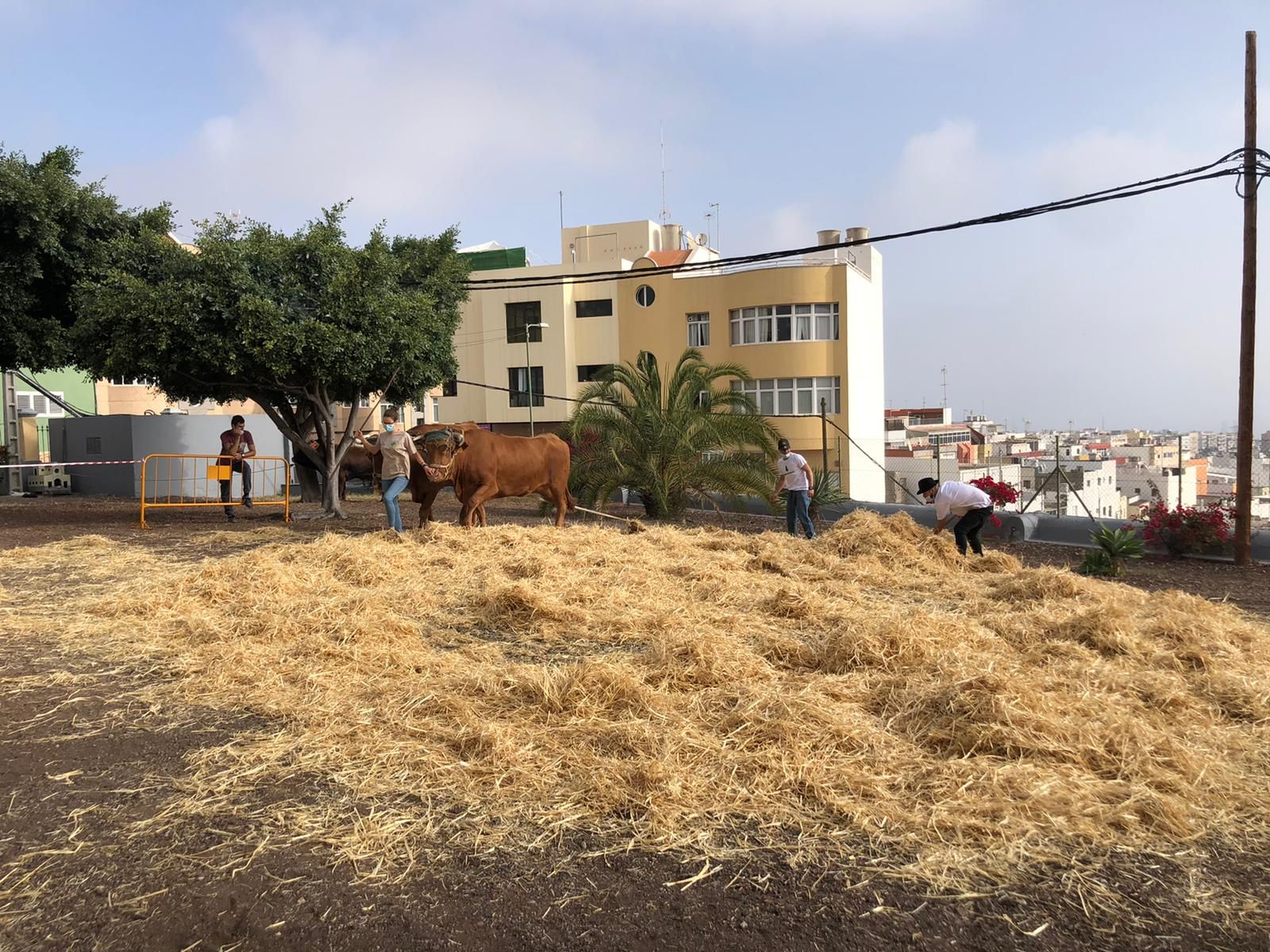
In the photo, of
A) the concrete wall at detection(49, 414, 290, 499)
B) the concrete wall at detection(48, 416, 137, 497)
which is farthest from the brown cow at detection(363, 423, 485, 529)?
the concrete wall at detection(48, 416, 137, 497)

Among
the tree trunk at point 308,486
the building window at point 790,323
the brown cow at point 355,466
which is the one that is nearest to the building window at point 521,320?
the building window at point 790,323

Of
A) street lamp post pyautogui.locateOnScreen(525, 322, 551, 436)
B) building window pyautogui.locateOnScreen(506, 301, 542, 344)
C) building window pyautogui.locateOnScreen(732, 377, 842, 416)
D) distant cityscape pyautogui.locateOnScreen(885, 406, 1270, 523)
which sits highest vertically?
building window pyautogui.locateOnScreen(506, 301, 542, 344)

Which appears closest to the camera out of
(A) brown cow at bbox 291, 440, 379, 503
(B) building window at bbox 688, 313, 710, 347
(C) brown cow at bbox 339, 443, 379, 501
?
(A) brown cow at bbox 291, 440, 379, 503

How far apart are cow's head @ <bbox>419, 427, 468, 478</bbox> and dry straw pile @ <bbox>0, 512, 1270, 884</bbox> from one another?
4.34 m

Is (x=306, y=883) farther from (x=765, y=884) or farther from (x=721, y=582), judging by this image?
(x=721, y=582)

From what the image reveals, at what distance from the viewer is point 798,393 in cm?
3769

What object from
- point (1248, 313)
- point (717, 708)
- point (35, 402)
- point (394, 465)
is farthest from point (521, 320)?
point (717, 708)

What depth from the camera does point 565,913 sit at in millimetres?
3137

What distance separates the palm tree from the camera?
54.2ft

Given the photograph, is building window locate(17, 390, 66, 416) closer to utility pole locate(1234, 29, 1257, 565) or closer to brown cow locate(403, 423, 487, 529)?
brown cow locate(403, 423, 487, 529)

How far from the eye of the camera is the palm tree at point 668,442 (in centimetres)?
1652

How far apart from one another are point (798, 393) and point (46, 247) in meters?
27.9

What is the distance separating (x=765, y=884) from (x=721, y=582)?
17.4 ft

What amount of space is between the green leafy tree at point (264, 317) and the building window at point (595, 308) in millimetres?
26674
